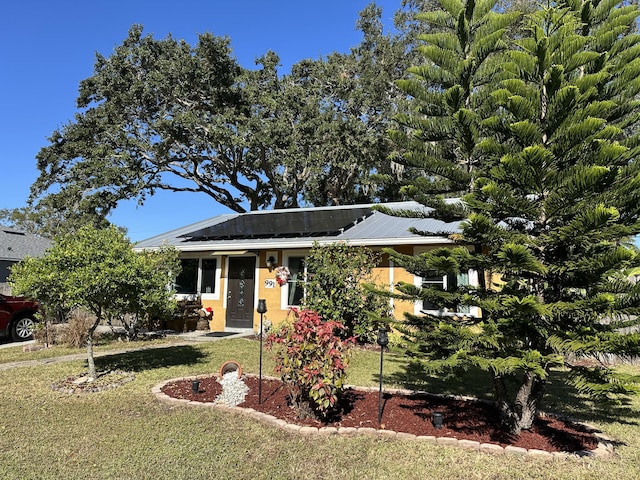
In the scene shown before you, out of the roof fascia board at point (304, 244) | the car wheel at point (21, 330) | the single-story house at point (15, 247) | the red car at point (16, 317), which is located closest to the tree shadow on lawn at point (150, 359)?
the roof fascia board at point (304, 244)

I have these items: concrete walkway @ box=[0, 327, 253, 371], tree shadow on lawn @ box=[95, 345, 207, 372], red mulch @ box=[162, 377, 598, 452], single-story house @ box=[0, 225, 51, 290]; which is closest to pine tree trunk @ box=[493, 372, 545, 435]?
red mulch @ box=[162, 377, 598, 452]

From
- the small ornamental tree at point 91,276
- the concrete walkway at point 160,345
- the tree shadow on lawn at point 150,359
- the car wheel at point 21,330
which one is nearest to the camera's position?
the small ornamental tree at point 91,276

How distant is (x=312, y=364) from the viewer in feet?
15.4

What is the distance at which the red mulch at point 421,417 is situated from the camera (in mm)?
4406

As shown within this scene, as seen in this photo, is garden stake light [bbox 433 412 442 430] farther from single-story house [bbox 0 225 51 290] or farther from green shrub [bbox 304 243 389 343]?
single-story house [bbox 0 225 51 290]

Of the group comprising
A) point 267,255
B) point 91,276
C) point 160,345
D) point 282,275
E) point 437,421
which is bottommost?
point 437,421

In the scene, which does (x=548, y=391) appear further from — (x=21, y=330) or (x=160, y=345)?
(x=21, y=330)

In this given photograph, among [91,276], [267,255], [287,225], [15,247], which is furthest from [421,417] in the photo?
[15,247]

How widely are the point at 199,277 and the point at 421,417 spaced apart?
10252mm

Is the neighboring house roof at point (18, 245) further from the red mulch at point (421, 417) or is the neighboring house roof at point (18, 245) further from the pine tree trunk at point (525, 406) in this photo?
the pine tree trunk at point (525, 406)

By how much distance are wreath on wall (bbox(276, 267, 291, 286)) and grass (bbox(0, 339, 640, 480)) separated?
6154 mm

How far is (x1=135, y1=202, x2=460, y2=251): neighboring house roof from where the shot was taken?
10.9m

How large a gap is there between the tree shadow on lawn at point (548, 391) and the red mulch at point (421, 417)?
1.51ft

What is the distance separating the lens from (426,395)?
6020 mm
